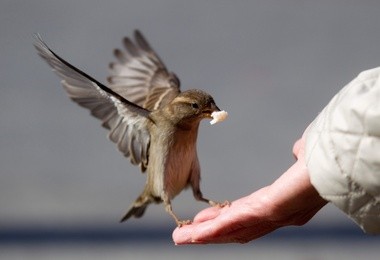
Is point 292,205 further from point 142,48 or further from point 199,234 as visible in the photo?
point 142,48

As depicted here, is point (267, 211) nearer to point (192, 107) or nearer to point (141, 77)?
point (192, 107)

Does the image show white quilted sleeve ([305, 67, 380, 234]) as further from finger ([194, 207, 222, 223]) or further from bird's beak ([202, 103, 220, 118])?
bird's beak ([202, 103, 220, 118])

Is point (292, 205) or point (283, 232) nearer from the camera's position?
point (292, 205)

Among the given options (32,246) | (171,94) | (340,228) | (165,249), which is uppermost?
(171,94)

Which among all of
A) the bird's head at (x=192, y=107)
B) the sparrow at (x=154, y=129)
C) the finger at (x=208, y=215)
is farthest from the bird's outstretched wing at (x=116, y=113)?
the finger at (x=208, y=215)

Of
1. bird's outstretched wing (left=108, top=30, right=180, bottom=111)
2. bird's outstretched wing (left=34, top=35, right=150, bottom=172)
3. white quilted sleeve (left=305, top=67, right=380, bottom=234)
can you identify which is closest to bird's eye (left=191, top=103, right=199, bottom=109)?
bird's outstretched wing (left=34, top=35, right=150, bottom=172)

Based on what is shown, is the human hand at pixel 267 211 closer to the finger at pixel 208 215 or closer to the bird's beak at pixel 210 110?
the finger at pixel 208 215

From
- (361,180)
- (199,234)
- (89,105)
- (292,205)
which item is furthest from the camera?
(89,105)

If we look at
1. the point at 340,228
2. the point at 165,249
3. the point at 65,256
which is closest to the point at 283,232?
the point at 340,228
